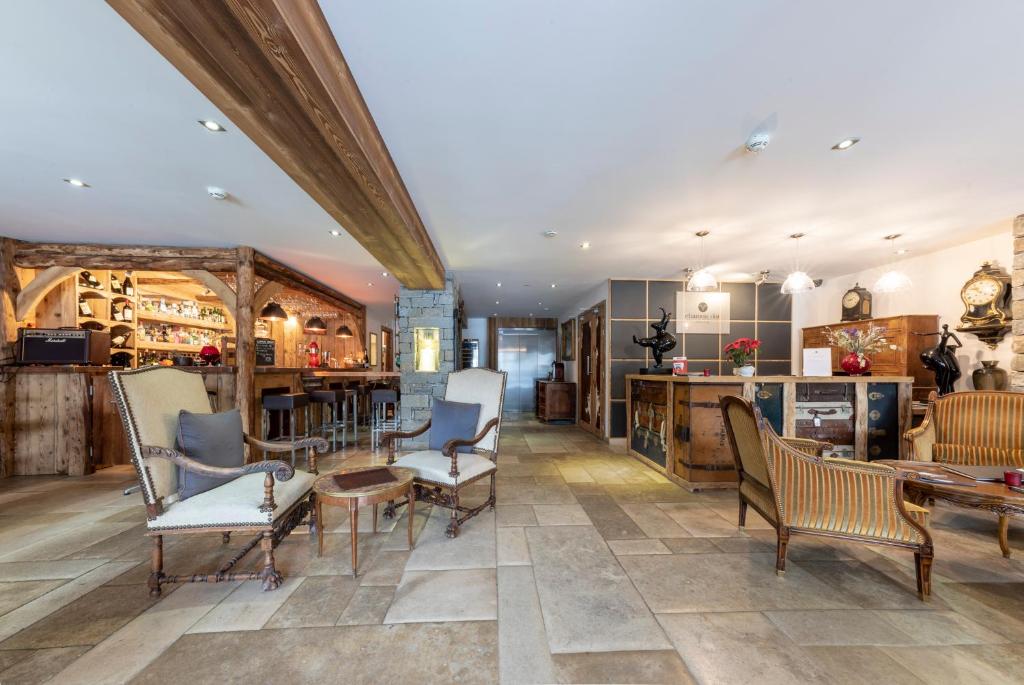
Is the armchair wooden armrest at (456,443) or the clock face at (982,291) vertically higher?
the clock face at (982,291)

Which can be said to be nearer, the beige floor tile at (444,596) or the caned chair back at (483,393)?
the beige floor tile at (444,596)

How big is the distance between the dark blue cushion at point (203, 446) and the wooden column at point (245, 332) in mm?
2542

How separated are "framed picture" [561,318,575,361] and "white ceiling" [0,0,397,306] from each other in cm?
506

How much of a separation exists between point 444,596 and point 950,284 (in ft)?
21.2

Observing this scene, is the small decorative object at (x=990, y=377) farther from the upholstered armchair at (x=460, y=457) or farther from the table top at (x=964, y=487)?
the upholstered armchair at (x=460, y=457)

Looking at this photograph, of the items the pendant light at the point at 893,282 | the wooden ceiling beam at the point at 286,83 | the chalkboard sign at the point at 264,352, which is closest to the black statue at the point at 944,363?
the pendant light at the point at 893,282

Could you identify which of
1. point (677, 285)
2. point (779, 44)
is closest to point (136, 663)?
point (779, 44)

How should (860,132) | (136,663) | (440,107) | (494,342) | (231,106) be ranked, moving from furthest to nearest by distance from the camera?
1. (494,342)
2. (860,132)
3. (440,107)
4. (231,106)
5. (136,663)

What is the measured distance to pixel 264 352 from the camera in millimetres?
5168

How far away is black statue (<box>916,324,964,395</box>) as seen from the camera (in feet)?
13.4

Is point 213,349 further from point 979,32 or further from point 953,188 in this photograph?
point 953,188

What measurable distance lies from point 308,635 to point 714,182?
3.72m

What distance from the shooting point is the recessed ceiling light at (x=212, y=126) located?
6.84 ft

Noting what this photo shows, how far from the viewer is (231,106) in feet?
5.34
